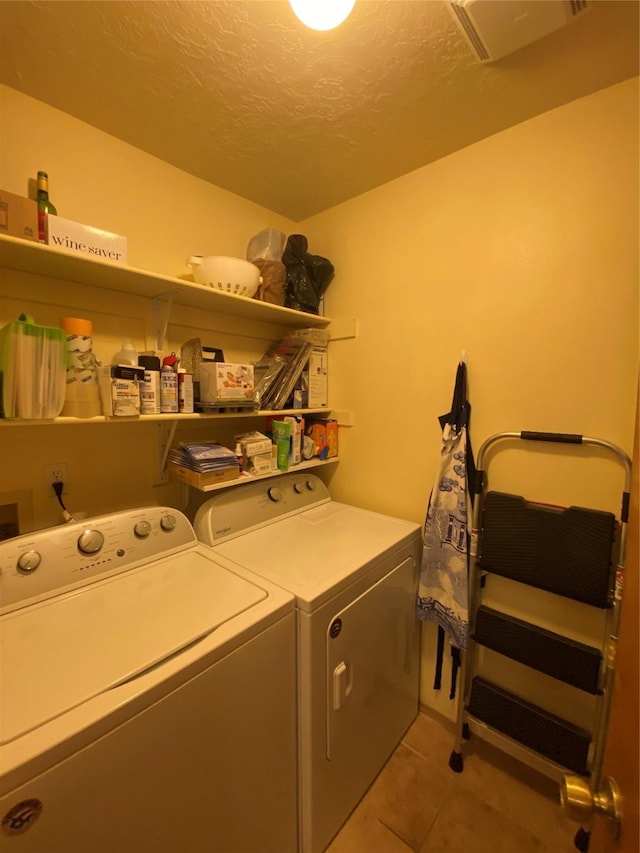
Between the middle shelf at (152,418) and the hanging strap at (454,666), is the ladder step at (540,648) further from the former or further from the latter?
the middle shelf at (152,418)

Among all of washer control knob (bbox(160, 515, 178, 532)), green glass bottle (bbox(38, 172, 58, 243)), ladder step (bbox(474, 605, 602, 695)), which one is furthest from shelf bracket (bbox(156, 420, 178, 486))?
ladder step (bbox(474, 605, 602, 695))

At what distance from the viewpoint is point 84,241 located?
1.08 meters

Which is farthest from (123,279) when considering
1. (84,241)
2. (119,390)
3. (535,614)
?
(535,614)

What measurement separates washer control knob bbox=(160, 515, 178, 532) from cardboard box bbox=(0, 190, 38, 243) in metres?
0.90

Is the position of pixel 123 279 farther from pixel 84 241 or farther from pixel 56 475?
pixel 56 475

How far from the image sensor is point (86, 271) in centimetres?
117

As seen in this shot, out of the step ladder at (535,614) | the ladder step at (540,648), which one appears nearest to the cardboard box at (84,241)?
the step ladder at (535,614)

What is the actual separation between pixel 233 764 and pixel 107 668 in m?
0.42

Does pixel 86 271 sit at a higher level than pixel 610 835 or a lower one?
higher

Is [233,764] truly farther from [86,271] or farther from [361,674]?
[86,271]

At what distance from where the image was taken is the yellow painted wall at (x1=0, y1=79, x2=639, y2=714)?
46.3 inches

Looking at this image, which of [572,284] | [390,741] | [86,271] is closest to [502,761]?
[390,741]

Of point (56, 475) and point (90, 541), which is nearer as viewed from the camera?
point (90, 541)

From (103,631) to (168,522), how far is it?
0.41 meters
